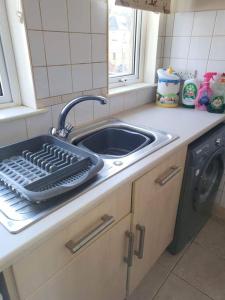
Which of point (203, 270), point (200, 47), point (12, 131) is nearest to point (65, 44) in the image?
point (12, 131)

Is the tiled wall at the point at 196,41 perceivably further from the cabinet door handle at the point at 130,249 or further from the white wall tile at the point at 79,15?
the cabinet door handle at the point at 130,249

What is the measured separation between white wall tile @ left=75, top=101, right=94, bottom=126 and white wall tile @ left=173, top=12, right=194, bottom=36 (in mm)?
929

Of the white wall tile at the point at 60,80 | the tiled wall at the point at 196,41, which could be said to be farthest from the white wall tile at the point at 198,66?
the white wall tile at the point at 60,80

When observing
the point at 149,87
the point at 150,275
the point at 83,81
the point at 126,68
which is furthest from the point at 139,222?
Answer: the point at 126,68

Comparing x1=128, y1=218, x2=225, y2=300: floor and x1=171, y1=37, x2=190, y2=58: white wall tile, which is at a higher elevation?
x1=171, y1=37, x2=190, y2=58: white wall tile

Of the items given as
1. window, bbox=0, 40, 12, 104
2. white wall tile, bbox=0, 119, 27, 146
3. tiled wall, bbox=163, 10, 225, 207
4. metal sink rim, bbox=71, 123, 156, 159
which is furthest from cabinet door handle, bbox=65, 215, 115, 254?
tiled wall, bbox=163, 10, 225, 207

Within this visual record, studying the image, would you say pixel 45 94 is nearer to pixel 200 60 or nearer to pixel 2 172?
pixel 2 172

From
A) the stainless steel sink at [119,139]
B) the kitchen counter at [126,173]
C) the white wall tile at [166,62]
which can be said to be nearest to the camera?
the kitchen counter at [126,173]

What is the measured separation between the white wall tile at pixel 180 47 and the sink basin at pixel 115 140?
2.77 ft

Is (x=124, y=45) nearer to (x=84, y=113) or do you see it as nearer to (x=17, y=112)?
(x=84, y=113)

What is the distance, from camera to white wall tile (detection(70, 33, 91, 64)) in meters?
1.15

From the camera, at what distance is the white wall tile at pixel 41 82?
1052 millimetres

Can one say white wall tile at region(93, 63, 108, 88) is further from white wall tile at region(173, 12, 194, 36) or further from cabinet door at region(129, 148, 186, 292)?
white wall tile at region(173, 12, 194, 36)

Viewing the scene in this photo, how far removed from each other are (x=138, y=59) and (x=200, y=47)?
0.46 m
